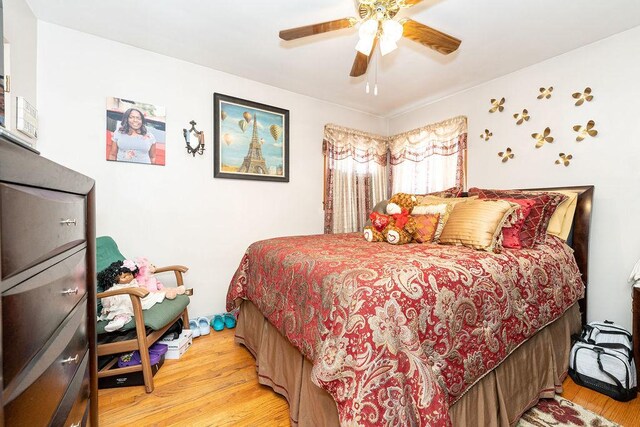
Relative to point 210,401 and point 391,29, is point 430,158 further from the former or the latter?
point 210,401

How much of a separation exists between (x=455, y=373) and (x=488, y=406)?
1.26 feet

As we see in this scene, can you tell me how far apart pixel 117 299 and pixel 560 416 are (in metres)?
2.77

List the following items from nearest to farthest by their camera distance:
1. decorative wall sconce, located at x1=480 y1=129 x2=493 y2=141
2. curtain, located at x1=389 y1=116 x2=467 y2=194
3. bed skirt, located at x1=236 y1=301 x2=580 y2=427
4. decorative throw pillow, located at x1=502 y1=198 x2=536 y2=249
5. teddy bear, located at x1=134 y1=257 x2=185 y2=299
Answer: bed skirt, located at x1=236 y1=301 x2=580 y2=427
decorative throw pillow, located at x1=502 y1=198 x2=536 y2=249
teddy bear, located at x1=134 y1=257 x2=185 y2=299
decorative wall sconce, located at x1=480 y1=129 x2=493 y2=141
curtain, located at x1=389 y1=116 x2=467 y2=194

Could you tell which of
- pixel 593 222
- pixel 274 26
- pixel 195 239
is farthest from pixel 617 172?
pixel 195 239

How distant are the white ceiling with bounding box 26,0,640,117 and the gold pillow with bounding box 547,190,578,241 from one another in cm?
130

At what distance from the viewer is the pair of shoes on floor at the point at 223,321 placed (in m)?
2.58

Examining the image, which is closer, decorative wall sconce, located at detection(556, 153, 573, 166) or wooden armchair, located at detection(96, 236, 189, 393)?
wooden armchair, located at detection(96, 236, 189, 393)

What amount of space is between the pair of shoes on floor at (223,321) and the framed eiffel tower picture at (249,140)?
4.65 feet

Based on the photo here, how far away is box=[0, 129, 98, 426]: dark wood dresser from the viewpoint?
533mm

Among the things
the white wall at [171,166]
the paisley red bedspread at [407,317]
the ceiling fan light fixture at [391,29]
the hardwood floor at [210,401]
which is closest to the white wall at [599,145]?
the paisley red bedspread at [407,317]

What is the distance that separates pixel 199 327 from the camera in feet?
8.05

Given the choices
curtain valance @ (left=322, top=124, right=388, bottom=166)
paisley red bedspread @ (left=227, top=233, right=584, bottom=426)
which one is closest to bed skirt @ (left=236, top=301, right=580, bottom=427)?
paisley red bedspread @ (left=227, top=233, right=584, bottom=426)

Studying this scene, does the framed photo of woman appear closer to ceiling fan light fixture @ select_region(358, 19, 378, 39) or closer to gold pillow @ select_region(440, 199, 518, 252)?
ceiling fan light fixture @ select_region(358, 19, 378, 39)

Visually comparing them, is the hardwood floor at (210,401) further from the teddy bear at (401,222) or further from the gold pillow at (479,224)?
the teddy bear at (401,222)
